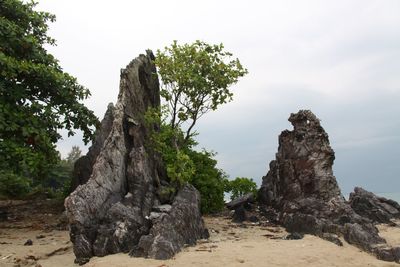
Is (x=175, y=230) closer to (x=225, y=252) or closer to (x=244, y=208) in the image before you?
(x=225, y=252)

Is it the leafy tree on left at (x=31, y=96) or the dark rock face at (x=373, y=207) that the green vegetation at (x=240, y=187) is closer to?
the dark rock face at (x=373, y=207)

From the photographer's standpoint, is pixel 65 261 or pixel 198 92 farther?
pixel 198 92

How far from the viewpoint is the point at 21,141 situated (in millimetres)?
19344

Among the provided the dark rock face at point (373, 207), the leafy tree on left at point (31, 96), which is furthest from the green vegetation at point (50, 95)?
the dark rock face at point (373, 207)

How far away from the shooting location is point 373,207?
2542cm

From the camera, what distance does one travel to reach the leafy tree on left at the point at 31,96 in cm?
1869

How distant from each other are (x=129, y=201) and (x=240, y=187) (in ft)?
38.1

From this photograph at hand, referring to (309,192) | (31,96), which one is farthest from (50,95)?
(309,192)

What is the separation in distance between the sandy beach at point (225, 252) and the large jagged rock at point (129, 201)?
63 cm

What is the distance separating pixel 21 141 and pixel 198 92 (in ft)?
28.5

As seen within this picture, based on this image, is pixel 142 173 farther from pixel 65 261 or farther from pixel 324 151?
pixel 324 151

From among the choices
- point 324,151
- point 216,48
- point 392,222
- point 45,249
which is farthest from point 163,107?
point 392,222

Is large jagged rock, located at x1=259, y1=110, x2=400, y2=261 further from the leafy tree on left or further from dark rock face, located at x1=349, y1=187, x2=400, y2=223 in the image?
the leafy tree on left

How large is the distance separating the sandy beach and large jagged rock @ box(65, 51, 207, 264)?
2.07 ft
